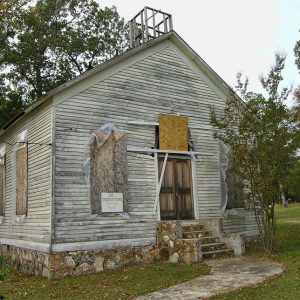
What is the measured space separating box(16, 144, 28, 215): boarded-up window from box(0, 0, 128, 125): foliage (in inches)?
448

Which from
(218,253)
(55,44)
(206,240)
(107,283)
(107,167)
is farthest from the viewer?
(55,44)

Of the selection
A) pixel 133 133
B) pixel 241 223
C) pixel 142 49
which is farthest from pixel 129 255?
pixel 142 49

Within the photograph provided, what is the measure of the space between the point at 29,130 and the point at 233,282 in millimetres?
8149

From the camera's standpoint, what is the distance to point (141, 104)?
13.4 metres

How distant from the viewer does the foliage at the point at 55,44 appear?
25.9 metres

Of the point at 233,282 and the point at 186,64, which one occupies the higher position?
the point at 186,64

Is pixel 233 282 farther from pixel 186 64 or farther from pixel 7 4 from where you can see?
pixel 7 4

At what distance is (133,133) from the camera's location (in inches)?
509

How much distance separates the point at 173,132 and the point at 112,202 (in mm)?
3397

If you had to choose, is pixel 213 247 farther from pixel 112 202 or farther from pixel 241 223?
pixel 112 202

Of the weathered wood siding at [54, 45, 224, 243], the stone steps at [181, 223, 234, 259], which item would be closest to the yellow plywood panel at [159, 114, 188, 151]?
the weathered wood siding at [54, 45, 224, 243]

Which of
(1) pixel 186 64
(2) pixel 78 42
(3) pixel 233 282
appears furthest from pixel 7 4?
(3) pixel 233 282

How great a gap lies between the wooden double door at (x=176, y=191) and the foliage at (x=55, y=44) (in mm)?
14390

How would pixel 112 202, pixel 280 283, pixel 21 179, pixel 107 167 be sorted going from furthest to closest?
pixel 21 179, pixel 107 167, pixel 112 202, pixel 280 283
